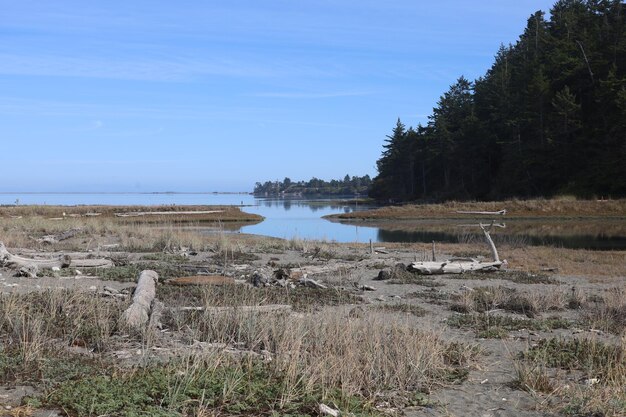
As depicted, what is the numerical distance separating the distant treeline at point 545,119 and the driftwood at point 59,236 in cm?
4868

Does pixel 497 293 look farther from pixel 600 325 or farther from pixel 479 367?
pixel 479 367

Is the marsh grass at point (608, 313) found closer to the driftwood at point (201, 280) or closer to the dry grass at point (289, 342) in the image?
the dry grass at point (289, 342)

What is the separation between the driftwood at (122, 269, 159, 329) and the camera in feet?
30.4

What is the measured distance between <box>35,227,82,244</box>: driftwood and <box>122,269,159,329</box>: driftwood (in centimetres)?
1572

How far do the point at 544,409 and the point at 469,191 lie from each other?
278 ft

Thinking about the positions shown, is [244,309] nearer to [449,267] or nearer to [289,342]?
[289,342]

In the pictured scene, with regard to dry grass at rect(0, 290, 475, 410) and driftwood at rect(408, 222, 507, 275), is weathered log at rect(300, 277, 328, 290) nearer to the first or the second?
driftwood at rect(408, 222, 507, 275)

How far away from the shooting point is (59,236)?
3125cm

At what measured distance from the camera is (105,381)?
21.0 ft

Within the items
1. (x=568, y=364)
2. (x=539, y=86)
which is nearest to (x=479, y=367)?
(x=568, y=364)

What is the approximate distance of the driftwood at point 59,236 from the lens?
2776cm

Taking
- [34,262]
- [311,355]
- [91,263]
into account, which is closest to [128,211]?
[91,263]

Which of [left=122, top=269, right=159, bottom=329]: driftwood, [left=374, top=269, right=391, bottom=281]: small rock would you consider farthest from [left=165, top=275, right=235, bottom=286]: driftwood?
[left=374, top=269, right=391, bottom=281]: small rock

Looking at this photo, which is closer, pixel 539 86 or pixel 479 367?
pixel 479 367
